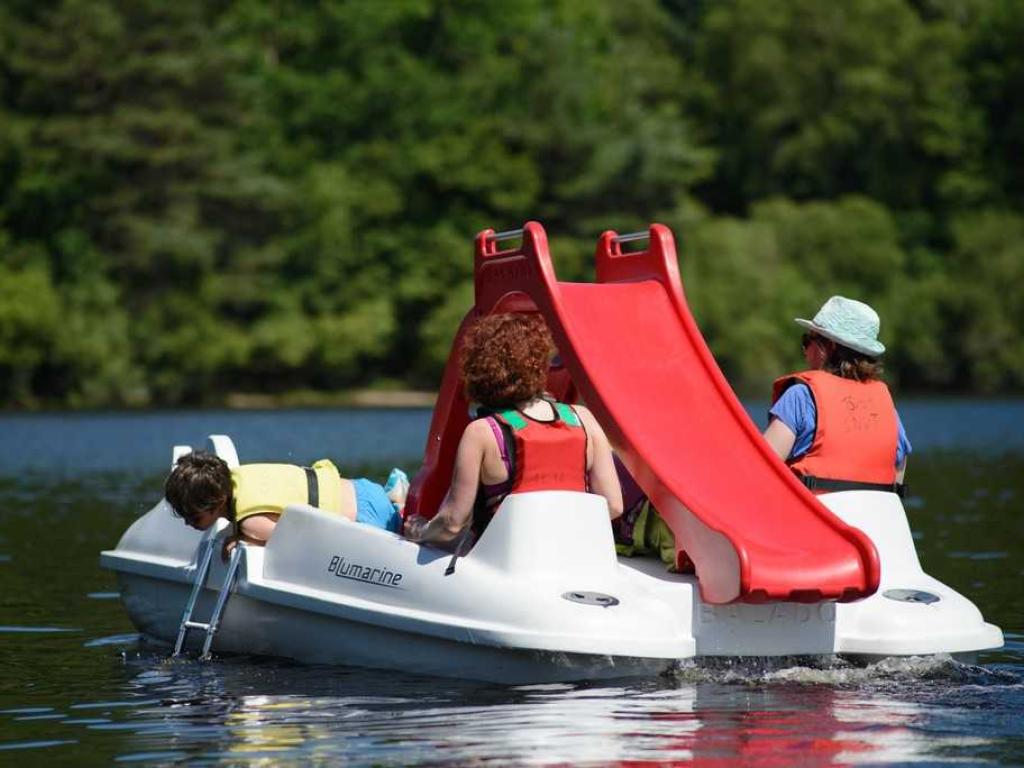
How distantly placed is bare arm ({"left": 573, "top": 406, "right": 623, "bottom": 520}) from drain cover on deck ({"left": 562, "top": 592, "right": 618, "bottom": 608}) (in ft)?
1.78

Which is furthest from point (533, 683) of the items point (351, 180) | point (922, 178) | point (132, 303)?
point (922, 178)

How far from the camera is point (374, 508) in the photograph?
9.75 m

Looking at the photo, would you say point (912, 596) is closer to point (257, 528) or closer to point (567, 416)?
point (567, 416)

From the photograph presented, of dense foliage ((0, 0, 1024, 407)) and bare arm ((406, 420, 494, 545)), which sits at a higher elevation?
dense foliage ((0, 0, 1024, 407))

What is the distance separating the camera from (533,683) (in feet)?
27.0

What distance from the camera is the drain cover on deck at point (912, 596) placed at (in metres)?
8.59

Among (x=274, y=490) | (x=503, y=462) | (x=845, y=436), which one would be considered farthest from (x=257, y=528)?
(x=845, y=436)

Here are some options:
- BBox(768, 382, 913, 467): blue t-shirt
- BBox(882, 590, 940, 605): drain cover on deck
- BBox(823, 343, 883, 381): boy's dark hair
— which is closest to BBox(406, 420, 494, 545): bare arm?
BBox(768, 382, 913, 467): blue t-shirt

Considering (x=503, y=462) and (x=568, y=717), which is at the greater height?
(x=503, y=462)

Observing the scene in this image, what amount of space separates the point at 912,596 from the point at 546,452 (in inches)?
63.9

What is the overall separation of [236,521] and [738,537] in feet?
8.34

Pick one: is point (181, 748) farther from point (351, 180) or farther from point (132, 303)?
point (351, 180)

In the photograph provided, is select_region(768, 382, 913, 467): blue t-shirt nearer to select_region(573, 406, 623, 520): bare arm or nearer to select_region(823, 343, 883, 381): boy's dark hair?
select_region(823, 343, 883, 381): boy's dark hair

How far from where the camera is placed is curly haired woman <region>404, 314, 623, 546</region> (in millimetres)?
8344
